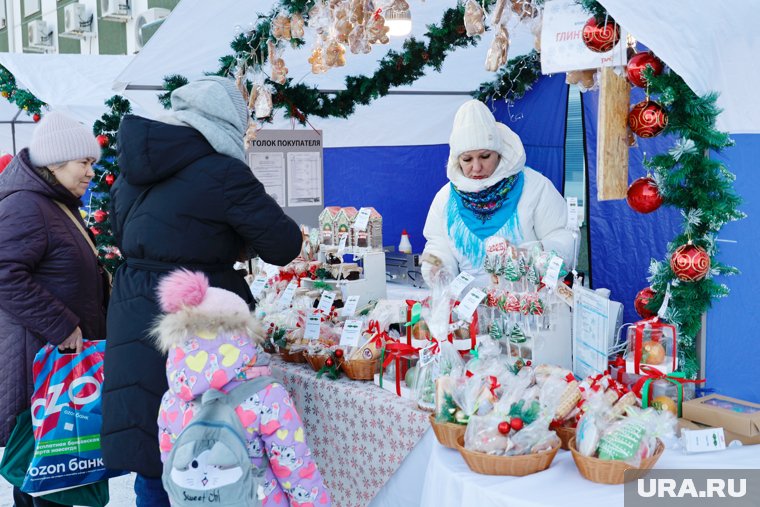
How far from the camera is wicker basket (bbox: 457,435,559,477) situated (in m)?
1.58

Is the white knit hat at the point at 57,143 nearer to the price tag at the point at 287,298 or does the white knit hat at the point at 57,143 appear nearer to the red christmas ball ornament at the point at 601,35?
the price tag at the point at 287,298

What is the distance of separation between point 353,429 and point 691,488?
117 cm

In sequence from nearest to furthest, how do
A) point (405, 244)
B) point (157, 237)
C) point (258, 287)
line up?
point (157, 237), point (258, 287), point (405, 244)

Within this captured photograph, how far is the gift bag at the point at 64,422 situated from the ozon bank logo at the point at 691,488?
1.92 m

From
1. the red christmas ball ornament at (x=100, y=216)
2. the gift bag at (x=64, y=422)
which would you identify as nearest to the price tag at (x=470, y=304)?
Answer: the gift bag at (x=64, y=422)

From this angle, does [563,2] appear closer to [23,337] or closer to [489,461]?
[489,461]

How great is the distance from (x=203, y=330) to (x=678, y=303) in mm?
1261

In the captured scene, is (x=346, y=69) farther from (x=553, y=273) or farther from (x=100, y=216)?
(x=553, y=273)

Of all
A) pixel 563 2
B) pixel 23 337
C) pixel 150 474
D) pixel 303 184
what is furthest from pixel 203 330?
pixel 303 184

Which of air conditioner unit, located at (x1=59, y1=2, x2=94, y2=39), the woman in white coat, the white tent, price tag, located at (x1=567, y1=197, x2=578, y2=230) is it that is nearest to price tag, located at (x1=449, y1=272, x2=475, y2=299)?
the woman in white coat

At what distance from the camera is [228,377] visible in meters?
1.79

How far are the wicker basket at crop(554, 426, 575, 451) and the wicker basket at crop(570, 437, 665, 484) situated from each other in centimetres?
18

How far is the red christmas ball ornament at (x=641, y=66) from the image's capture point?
6.39 feet

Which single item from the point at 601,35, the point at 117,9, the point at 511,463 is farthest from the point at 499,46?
the point at 117,9
